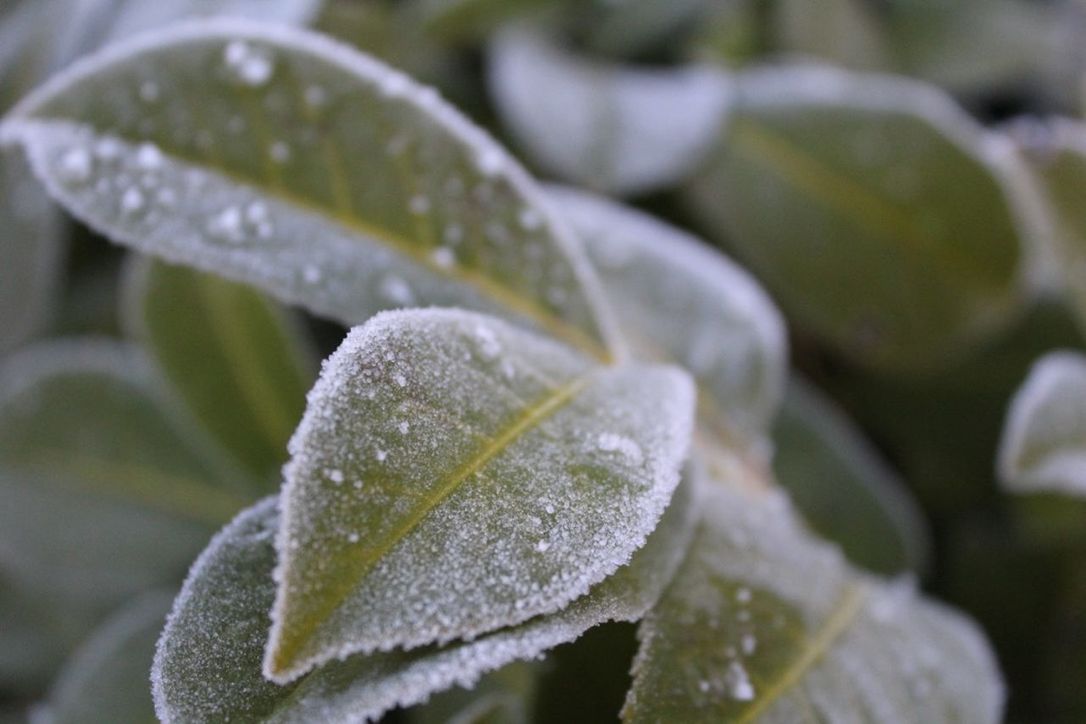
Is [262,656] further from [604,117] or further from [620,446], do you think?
[604,117]

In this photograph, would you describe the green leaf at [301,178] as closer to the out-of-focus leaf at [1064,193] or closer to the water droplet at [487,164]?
the water droplet at [487,164]

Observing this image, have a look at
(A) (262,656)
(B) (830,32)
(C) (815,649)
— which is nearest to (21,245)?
(A) (262,656)

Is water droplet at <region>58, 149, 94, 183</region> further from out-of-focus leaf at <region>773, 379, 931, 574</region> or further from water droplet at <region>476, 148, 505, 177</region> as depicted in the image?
out-of-focus leaf at <region>773, 379, 931, 574</region>

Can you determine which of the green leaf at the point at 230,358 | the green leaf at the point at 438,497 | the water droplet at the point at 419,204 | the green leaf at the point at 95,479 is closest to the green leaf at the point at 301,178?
the water droplet at the point at 419,204

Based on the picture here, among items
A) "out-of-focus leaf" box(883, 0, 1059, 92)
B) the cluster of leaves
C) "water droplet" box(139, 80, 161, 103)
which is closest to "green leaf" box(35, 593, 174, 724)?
the cluster of leaves

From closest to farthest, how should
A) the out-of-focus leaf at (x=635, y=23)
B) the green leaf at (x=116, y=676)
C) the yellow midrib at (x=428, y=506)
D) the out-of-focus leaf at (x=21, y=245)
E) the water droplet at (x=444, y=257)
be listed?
the yellow midrib at (x=428, y=506) → the water droplet at (x=444, y=257) → the green leaf at (x=116, y=676) → the out-of-focus leaf at (x=21, y=245) → the out-of-focus leaf at (x=635, y=23)
